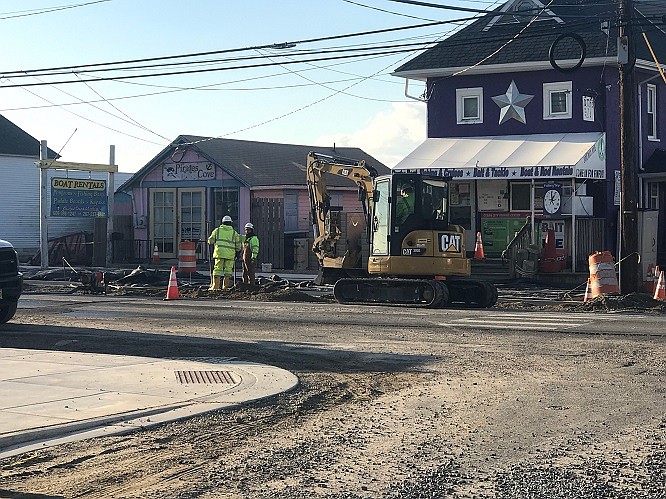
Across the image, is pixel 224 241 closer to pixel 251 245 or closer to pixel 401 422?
pixel 251 245

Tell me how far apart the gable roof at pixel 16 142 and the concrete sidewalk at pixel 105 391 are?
4265 cm

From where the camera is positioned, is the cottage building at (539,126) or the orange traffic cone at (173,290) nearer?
the orange traffic cone at (173,290)

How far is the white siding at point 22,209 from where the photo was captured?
5447 centimetres

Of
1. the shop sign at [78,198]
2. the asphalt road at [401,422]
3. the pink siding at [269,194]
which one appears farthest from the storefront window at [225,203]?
the asphalt road at [401,422]

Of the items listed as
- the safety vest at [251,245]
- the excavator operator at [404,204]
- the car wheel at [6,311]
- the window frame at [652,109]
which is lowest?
the car wheel at [6,311]

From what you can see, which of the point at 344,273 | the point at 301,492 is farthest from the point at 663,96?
the point at 301,492

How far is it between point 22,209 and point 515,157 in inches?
1203

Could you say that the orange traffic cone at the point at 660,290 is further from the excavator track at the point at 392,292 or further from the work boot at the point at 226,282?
the work boot at the point at 226,282

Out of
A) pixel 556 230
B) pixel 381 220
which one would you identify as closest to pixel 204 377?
pixel 381 220

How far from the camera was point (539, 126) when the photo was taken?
115 feet

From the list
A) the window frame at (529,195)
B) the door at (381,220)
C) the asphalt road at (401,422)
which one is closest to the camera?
the asphalt road at (401,422)

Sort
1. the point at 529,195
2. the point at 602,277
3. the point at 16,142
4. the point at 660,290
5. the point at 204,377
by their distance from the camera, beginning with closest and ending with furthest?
the point at 204,377
the point at 660,290
the point at 602,277
the point at 529,195
the point at 16,142

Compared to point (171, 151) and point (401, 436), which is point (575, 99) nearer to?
point (171, 151)

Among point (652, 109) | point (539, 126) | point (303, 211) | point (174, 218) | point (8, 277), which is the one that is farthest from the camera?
point (174, 218)
